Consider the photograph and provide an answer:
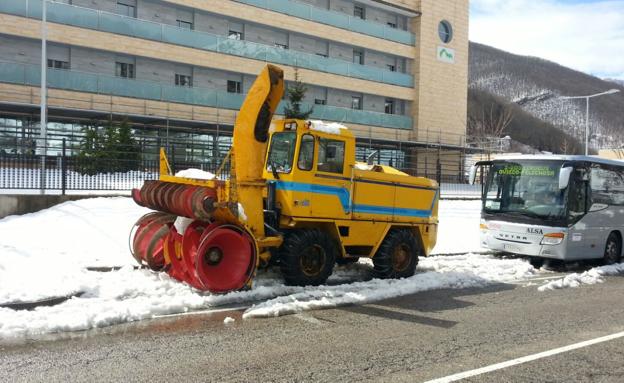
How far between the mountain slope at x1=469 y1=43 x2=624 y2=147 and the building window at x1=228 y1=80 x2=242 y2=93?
383ft

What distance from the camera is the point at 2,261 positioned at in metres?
9.12

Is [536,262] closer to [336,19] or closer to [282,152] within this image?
[282,152]

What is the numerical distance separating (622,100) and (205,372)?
165 metres

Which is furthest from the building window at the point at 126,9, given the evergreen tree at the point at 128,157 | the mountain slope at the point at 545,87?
the mountain slope at the point at 545,87

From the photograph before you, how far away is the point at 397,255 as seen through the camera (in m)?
10.6

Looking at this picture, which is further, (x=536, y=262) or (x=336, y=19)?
(x=336, y=19)

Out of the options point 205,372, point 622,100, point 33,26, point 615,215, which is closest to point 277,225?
point 205,372

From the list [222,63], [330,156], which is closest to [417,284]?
[330,156]

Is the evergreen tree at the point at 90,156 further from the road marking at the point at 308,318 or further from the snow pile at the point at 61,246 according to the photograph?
the road marking at the point at 308,318

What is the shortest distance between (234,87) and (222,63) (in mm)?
2121

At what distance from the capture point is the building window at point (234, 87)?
37084 millimetres

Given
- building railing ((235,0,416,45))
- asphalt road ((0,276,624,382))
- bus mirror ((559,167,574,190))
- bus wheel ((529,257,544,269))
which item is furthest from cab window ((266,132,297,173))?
building railing ((235,0,416,45))

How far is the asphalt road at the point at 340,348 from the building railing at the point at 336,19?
32.5 metres

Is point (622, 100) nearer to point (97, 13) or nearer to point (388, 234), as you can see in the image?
point (97, 13)
